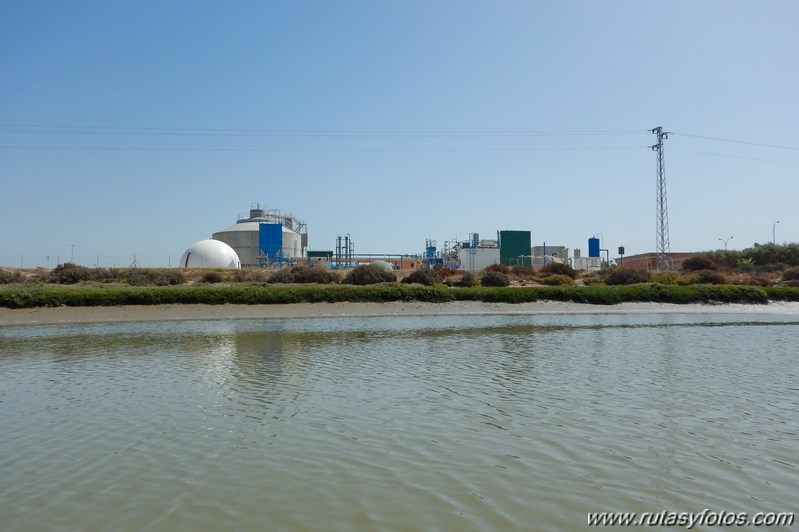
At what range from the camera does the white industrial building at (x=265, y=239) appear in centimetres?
7981

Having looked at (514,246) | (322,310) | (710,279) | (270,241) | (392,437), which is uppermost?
(270,241)

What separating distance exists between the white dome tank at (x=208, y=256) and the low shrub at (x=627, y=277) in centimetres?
4508

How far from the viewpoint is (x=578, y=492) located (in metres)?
6.73

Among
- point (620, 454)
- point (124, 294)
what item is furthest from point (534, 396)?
point (124, 294)

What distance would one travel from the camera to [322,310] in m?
37.8

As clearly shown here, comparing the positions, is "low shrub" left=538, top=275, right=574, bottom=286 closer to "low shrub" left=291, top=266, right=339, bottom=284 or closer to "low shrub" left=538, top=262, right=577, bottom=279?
"low shrub" left=538, top=262, right=577, bottom=279

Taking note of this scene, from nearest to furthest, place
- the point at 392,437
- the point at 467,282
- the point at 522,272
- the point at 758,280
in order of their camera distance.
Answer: the point at 392,437, the point at 467,282, the point at 758,280, the point at 522,272

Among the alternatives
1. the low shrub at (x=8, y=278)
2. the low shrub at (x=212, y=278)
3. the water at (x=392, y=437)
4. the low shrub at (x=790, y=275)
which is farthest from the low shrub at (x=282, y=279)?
the low shrub at (x=790, y=275)

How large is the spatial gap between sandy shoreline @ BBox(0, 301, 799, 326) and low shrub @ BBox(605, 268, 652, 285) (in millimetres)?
10813

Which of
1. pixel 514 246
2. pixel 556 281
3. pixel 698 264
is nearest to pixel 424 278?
pixel 556 281

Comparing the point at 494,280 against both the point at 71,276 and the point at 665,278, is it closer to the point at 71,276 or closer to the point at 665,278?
the point at 665,278

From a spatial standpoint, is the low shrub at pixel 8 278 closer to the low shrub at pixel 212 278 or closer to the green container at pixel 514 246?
the low shrub at pixel 212 278

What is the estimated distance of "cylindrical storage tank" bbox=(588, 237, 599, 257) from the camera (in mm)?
87625

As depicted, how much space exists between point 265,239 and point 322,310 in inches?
1764
